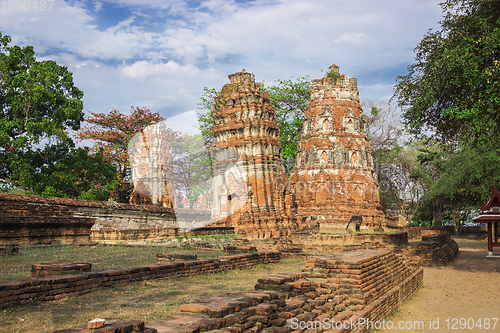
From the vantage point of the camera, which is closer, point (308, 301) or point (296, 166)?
point (308, 301)

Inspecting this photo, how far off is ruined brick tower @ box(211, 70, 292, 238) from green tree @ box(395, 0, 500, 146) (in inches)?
318

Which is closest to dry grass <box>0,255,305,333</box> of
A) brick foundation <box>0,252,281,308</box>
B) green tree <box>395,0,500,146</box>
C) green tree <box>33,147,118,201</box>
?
brick foundation <box>0,252,281,308</box>

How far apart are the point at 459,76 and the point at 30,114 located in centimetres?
1732

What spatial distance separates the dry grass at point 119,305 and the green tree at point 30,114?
1308cm

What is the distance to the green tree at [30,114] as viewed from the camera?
1612cm

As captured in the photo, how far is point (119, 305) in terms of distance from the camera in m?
4.59

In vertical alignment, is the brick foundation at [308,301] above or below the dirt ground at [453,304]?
above

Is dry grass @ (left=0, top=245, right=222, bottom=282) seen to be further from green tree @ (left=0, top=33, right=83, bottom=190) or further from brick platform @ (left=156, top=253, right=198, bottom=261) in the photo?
green tree @ (left=0, top=33, right=83, bottom=190)

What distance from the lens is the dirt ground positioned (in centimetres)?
667

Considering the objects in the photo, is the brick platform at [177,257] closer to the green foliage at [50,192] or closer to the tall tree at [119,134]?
the green foliage at [50,192]

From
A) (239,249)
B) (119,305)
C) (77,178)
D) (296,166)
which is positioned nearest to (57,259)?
(119,305)

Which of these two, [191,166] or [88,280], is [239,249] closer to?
[88,280]

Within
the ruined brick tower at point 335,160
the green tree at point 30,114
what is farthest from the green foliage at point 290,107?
the green tree at point 30,114

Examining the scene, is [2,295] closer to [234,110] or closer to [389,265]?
[389,265]
